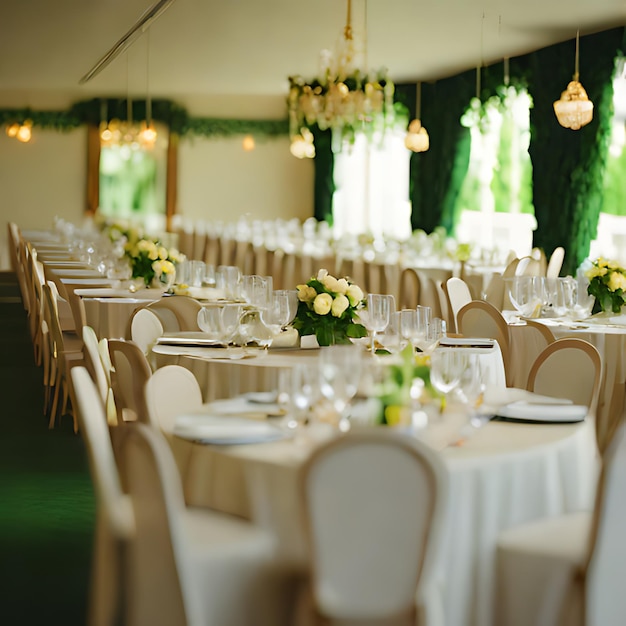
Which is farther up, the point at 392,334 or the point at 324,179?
the point at 324,179

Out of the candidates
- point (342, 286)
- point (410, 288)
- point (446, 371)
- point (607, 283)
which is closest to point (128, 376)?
point (342, 286)

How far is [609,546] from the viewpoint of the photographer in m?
2.83

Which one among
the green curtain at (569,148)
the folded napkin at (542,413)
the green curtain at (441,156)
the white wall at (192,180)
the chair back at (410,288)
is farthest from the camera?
the white wall at (192,180)

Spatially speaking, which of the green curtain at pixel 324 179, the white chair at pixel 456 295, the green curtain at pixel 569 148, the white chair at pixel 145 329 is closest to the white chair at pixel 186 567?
the white chair at pixel 145 329

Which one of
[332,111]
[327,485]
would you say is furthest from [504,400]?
[332,111]

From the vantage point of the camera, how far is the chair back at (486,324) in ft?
20.4

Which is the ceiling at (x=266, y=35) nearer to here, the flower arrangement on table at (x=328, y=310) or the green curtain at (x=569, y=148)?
the green curtain at (x=569, y=148)

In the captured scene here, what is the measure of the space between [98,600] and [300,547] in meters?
0.62

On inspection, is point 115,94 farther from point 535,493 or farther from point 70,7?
point 535,493

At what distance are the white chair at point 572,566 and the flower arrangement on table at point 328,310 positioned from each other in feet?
6.08

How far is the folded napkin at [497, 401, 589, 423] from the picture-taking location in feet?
11.3

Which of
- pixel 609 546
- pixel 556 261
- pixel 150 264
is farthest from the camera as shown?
pixel 556 261

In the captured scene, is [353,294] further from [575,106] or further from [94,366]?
[575,106]

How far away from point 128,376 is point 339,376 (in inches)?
75.6
